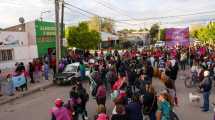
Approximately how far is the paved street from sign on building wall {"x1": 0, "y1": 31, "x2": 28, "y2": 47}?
34.6 ft

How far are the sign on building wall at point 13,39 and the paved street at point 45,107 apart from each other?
10.5 meters

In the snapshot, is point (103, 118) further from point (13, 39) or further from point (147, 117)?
point (13, 39)

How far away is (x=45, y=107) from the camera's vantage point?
16438 millimetres

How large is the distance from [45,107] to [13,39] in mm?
16949

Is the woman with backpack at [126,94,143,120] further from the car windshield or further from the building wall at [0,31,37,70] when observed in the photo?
the building wall at [0,31,37,70]

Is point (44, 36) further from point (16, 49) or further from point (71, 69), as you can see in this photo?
point (71, 69)

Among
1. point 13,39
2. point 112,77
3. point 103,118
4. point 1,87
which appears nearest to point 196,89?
point 112,77

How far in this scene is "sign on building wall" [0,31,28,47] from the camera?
30.2 metres

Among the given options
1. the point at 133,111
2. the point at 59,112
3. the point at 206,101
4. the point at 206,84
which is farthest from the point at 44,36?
the point at 133,111

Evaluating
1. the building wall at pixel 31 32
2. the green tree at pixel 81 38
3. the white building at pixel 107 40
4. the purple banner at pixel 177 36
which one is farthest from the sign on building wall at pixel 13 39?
the white building at pixel 107 40

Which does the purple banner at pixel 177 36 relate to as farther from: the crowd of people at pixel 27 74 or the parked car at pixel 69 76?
the parked car at pixel 69 76

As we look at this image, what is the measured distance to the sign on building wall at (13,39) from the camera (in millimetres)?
30156

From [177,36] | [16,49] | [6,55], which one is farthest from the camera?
[177,36]

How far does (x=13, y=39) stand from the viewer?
31938 millimetres
